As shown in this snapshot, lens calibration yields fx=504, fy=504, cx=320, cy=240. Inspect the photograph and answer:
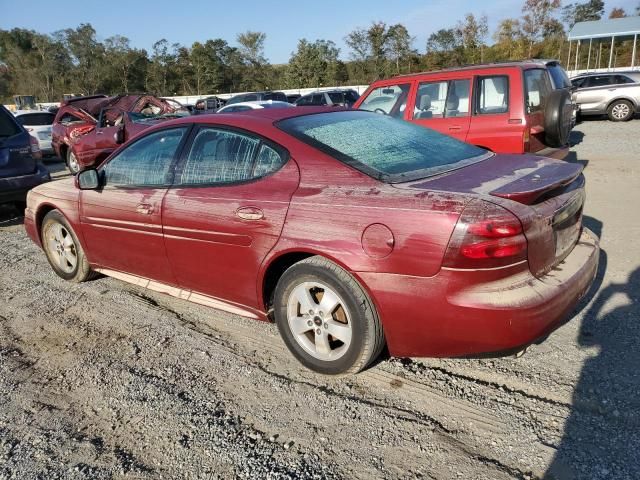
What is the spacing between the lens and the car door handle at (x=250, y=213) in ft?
9.86

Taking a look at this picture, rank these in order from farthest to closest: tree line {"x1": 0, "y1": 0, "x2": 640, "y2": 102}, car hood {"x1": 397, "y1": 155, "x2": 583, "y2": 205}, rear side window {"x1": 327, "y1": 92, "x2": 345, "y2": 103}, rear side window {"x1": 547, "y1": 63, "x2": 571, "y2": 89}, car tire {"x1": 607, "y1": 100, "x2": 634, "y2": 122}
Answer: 1. tree line {"x1": 0, "y1": 0, "x2": 640, "y2": 102}
2. rear side window {"x1": 327, "y1": 92, "x2": 345, "y2": 103}
3. car tire {"x1": 607, "y1": 100, "x2": 634, "y2": 122}
4. rear side window {"x1": 547, "y1": 63, "x2": 571, "y2": 89}
5. car hood {"x1": 397, "y1": 155, "x2": 583, "y2": 205}

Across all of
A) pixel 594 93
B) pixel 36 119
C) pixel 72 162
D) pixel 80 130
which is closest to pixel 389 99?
pixel 80 130

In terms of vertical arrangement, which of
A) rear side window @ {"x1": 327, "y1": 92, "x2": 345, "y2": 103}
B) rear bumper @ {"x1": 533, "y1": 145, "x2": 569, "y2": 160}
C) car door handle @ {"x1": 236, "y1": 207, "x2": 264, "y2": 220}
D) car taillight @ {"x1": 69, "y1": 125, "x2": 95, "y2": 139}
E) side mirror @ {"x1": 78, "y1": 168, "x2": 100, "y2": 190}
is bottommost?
rear bumper @ {"x1": 533, "y1": 145, "x2": 569, "y2": 160}

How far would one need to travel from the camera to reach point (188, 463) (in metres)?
2.34

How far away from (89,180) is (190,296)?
1.41 m

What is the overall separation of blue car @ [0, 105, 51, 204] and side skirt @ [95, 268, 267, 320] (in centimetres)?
386

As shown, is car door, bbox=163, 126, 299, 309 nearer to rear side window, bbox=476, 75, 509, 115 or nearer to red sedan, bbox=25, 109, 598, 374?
red sedan, bbox=25, 109, 598, 374

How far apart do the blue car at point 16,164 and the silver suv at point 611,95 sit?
14.4 metres

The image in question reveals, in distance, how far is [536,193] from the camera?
255 centimetres

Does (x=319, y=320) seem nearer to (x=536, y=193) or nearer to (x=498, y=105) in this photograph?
(x=536, y=193)

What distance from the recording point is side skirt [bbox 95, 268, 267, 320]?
11.0 ft

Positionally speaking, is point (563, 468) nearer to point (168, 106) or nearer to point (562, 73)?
point (562, 73)

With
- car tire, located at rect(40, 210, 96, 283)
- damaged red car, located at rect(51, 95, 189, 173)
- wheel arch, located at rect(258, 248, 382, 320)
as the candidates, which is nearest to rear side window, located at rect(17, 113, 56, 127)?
damaged red car, located at rect(51, 95, 189, 173)

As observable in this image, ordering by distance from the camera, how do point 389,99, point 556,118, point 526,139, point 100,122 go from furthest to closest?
point 100,122
point 389,99
point 526,139
point 556,118
